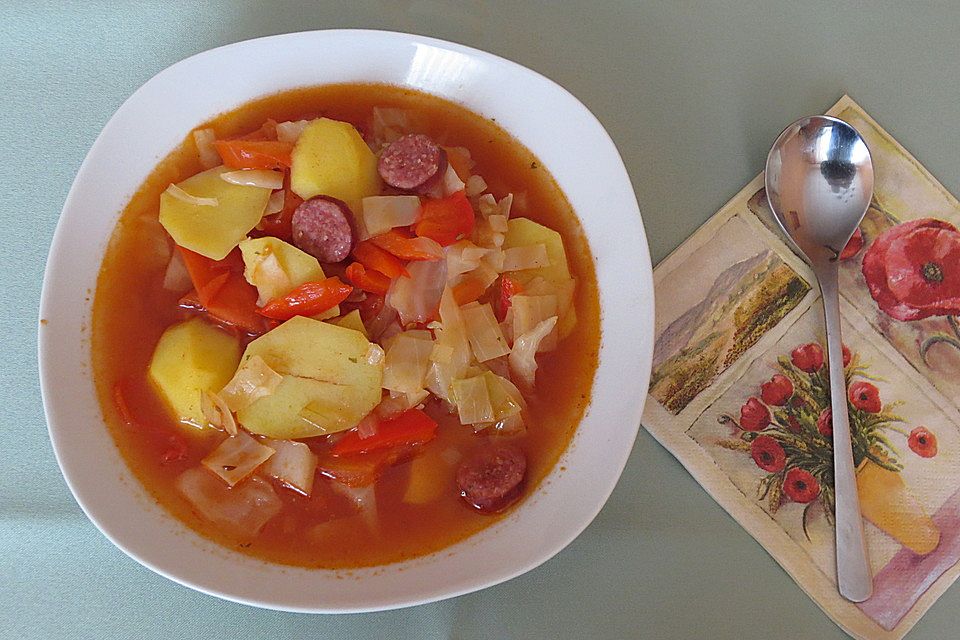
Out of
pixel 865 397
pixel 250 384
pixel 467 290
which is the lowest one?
pixel 250 384

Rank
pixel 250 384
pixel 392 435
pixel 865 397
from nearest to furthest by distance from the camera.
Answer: pixel 250 384, pixel 392 435, pixel 865 397

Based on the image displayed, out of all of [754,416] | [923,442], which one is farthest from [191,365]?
[923,442]

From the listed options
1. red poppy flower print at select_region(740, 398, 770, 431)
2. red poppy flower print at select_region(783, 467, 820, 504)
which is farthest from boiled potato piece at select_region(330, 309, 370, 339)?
red poppy flower print at select_region(783, 467, 820, 504)

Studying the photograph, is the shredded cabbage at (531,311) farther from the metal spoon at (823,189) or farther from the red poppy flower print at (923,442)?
the red poppy flower print at (923,442)

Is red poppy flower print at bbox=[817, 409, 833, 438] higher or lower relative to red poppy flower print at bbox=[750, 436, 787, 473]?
higher

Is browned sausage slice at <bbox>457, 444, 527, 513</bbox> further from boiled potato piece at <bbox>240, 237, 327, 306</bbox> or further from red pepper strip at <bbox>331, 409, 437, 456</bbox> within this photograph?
boiled potato piece at <bbox>240, 237, 327, 306</bbox>

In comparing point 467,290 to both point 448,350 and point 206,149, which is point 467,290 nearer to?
point 448,350
